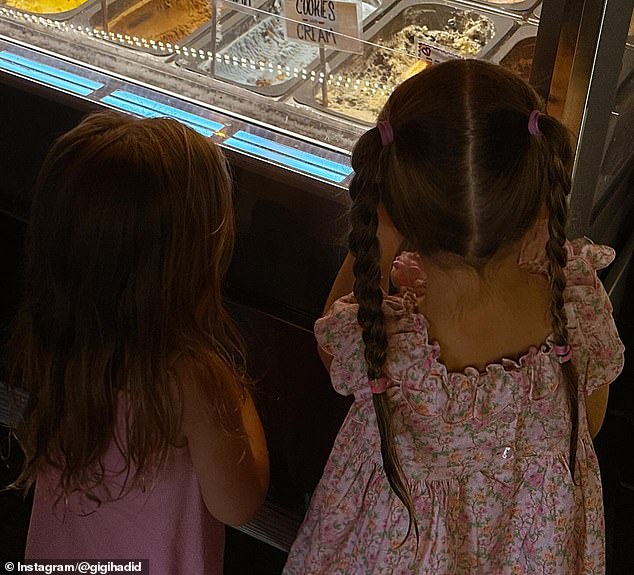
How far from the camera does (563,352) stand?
1.40 meters

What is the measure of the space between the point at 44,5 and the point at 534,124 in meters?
1.21

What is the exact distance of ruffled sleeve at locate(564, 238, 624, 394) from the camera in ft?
4.82

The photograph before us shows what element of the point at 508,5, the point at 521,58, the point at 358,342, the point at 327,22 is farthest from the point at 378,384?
the point at 508,5

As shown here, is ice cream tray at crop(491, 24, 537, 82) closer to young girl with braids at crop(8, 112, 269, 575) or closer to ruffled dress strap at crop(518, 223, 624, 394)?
ruffled dress strap at crop(518, 223, 624, 394)

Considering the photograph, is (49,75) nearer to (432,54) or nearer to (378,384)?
(432,54)

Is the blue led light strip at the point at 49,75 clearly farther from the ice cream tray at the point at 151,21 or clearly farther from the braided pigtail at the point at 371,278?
the braided pigtail at the point at 371,278

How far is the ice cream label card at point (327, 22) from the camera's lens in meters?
1.60

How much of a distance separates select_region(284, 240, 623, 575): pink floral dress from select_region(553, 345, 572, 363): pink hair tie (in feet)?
0.04

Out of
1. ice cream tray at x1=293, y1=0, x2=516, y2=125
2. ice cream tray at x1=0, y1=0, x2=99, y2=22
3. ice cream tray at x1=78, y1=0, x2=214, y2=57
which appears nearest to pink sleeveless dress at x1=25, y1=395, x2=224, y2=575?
ice cream tray at x1=293, y1=0, x2=516, y2=125

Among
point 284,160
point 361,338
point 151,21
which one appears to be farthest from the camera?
point 151,21

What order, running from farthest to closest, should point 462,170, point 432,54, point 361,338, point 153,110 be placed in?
point 153,110 → point 432,54 → point 361,338 → point 462,170

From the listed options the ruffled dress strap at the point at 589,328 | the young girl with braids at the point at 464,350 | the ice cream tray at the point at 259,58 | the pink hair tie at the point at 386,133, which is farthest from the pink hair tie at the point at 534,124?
the ice cream tray at the point at 259,58

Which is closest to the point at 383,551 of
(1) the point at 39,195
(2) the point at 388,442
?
(2) the point at 388,442

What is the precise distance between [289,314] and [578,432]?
0.59 meters
